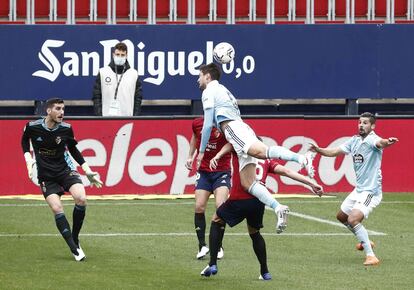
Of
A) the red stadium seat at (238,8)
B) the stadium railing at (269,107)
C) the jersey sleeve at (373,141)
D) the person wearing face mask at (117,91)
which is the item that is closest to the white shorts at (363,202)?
the jersey sleeve at (373,141)

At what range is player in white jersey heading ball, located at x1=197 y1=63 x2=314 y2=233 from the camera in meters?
13.1

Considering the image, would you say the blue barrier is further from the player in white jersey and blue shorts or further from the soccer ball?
the player in white jersey and blue shorts

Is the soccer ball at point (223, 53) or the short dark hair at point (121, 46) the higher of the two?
the short dark hair at point (121, 46)

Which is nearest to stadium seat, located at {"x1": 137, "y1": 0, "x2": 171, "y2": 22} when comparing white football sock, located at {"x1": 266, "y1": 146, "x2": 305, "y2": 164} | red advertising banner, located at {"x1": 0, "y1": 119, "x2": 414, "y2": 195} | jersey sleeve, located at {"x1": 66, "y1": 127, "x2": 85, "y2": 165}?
red advertising banner, located at {"x1": 0, "y1": 119, "x2": 414, "y2": 195}

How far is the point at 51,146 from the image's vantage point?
16.4 m

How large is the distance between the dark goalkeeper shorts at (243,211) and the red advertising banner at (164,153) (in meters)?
10.9

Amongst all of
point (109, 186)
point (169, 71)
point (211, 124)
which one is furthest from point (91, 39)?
point (211, 124)

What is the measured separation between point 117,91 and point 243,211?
12.0m

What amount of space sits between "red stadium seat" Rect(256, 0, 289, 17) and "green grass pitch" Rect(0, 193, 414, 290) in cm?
842

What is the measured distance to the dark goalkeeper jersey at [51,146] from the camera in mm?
16391

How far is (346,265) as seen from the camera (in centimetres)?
1555

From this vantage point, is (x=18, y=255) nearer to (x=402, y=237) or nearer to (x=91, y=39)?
(x=402, y=237)

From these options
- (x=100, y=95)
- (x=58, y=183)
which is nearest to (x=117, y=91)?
(x=100, y=95)

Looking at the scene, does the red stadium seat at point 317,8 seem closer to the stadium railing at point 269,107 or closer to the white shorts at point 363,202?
the stadium railing at point 269,107
